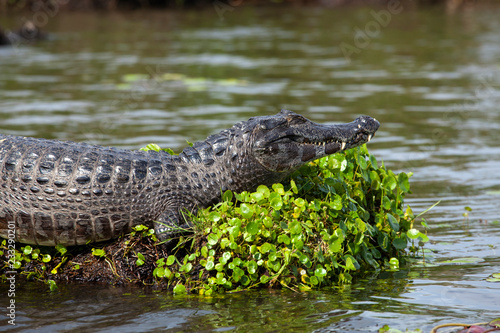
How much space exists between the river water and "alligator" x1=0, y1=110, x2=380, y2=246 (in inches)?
Result: 20.9

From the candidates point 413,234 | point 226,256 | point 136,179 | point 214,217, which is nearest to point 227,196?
point 214,217

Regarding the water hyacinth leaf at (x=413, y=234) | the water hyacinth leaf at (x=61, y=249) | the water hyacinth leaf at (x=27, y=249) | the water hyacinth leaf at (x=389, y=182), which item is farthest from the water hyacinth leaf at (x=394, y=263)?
the water hyacinth leaf at (x=27, y=249)

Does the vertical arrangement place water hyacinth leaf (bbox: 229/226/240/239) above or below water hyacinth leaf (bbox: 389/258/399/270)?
above

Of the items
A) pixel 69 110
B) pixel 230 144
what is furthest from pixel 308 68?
pixel 230 144

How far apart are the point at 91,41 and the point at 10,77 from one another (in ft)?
20.0

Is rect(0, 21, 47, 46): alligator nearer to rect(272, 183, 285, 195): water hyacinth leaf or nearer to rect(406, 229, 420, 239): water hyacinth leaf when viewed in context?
rect(272, 183, 285, 195): water hyacinth leaf

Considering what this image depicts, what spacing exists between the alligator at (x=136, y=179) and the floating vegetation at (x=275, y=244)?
0.14 m

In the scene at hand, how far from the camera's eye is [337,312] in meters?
4.56

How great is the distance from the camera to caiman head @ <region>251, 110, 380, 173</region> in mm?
5227

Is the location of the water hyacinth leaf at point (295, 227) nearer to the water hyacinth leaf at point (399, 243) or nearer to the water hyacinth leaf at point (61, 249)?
the water hyacinth leaf at point (399, 243)

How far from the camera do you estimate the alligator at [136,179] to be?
525 cm

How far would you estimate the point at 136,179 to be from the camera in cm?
536

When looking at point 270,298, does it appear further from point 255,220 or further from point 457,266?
point 457,266

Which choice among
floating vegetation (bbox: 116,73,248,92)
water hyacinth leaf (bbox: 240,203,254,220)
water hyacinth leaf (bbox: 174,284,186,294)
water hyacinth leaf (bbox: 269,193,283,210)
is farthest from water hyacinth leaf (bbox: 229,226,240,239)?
floating vegetation (bbox: 116,73,248,92)
